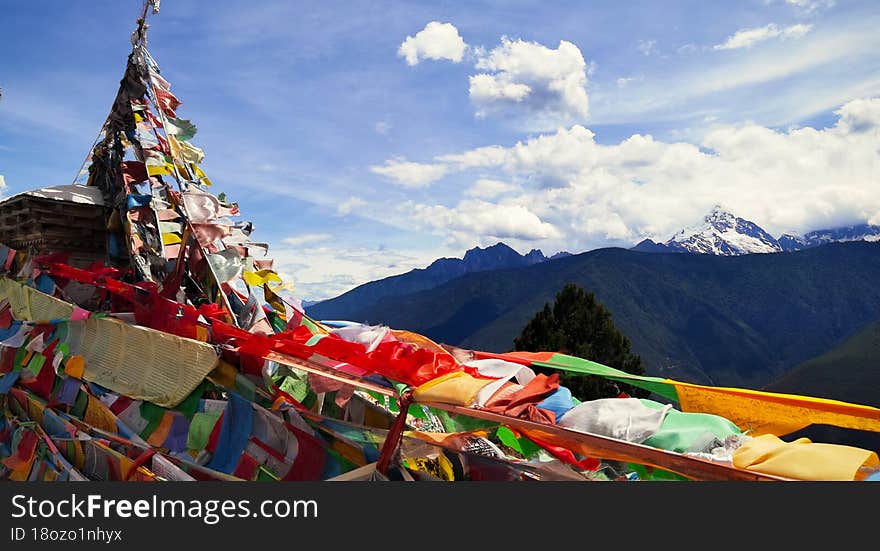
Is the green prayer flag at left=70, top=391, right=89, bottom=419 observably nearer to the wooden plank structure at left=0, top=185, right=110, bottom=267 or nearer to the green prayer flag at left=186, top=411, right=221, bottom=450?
the green prayer flag at left=186, top=411, right=221, bottom=450

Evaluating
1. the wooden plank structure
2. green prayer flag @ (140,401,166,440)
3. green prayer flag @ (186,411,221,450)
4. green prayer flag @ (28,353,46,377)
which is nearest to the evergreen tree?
the wooden plank structure

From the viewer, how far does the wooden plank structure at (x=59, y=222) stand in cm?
927

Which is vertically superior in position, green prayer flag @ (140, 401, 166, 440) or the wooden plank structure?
the wooden plank structure

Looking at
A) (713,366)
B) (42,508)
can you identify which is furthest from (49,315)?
(713,366)

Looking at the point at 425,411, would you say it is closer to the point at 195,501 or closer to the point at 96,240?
the point at 195,501

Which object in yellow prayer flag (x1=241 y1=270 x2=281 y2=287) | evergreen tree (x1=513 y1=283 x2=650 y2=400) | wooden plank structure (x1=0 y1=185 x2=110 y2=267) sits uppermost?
wooden plank structure (x1=0 y1=185 x2=110 y2=267)

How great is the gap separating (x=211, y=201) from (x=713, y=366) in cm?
20067

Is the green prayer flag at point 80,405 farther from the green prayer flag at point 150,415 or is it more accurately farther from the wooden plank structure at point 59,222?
the wooden plank structure at point 59,222

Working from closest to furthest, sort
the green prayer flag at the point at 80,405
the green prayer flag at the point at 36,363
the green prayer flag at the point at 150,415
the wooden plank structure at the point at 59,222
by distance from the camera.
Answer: the green prayer flag at the point at 150,415 → the green prayer flag at the point at 80,405 → the green prayer flag at the point at 36,363 → the wooden plank structure at the point at 59,222

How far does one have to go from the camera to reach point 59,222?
9.41 meters

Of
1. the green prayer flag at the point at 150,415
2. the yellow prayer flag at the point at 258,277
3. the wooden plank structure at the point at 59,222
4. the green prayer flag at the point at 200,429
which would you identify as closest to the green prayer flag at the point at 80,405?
the green prayer flag at the point at 150,415

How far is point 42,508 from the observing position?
418 centimetres

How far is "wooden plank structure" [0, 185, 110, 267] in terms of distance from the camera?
9266 mm

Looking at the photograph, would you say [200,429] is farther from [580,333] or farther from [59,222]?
[580,333]
